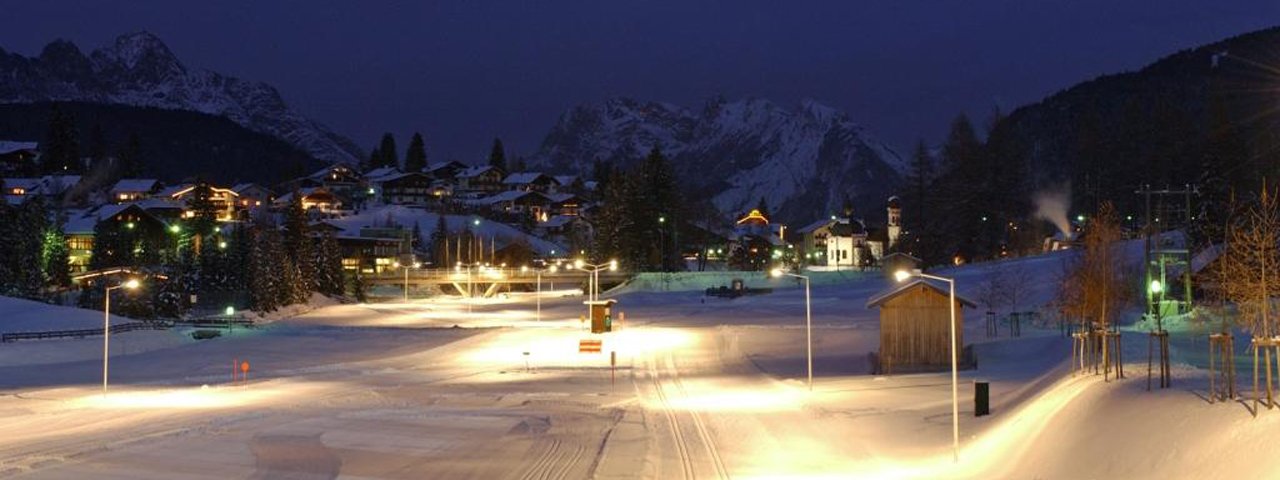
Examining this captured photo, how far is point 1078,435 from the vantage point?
22969mm

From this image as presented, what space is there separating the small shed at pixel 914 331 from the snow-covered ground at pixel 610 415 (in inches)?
67.0

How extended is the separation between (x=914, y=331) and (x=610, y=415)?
57.2ft

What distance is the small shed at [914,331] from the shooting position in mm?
48906

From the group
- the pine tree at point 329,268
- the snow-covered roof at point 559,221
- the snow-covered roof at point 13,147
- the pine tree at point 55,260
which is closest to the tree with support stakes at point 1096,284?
the pine tree at point 329,268

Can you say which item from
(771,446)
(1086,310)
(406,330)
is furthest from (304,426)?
(406,330)

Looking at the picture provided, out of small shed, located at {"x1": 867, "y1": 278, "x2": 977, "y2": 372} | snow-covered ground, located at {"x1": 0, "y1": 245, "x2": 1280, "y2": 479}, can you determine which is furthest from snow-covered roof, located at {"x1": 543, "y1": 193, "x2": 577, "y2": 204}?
small shed, located at {"x1": 867, "y1": 278, "x2": 977, "y2": 372}

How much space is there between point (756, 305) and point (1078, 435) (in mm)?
78568

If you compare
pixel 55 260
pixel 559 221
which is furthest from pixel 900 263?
pixel 55 260

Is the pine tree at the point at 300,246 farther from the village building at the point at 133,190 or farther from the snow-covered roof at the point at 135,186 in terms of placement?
the snow-covered roof at the point at 135,186

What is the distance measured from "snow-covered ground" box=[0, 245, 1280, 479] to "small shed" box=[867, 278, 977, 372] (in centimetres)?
170

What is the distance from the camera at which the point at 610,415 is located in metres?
37.2

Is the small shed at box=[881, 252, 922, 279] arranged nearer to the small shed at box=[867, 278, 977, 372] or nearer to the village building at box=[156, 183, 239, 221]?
the small shed at box=[867, 278, 977, 372]

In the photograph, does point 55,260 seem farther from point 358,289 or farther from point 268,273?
point 358,289

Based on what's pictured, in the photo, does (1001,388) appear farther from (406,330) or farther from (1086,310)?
(406,330)
